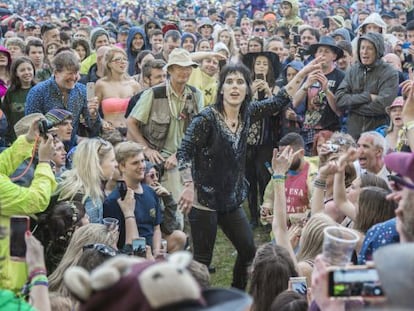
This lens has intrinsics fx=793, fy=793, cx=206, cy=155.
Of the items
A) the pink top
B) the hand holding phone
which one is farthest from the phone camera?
the hand holding phone

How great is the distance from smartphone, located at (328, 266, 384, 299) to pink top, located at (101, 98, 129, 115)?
5.82 meters

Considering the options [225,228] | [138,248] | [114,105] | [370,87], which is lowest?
[225,228]

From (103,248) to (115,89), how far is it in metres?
4.32

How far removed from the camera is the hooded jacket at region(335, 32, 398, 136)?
8.09m

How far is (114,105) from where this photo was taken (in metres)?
8.06

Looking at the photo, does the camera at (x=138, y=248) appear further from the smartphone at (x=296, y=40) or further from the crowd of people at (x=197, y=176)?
the smartphone at (x=296, y=40)

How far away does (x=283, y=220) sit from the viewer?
4.80 meters

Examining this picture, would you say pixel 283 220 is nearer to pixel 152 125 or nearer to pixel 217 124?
pixel 217 124

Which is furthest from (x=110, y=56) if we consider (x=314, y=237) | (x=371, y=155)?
(x=314, y=237)

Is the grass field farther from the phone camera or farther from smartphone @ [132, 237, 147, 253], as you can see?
the phone camera

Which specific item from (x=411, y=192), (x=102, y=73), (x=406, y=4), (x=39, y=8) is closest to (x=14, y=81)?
(x=102, y=73)

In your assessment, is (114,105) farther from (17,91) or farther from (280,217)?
(280,217)

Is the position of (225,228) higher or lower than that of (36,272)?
lower

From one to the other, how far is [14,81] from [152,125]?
171 centimetres
